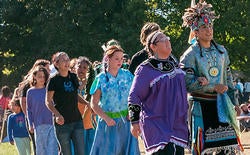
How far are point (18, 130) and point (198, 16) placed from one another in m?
6.21

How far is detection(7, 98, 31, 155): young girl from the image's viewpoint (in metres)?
12.9

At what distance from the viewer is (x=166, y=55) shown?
6746 mm

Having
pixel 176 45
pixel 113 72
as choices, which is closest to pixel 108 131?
pixel 113 72

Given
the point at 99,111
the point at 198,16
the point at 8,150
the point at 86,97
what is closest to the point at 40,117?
the point at 86,97

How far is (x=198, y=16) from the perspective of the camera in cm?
767

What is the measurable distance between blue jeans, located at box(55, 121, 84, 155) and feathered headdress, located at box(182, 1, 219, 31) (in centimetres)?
280

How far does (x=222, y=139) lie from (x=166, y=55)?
4.19 feet

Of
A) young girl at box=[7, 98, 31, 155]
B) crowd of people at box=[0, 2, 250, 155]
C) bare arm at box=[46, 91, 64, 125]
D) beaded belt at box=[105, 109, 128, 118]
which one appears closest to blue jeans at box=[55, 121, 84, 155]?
crowd of people at box=[0, 2, 250, 155]

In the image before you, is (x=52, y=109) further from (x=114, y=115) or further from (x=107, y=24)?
(x=107, y=24)

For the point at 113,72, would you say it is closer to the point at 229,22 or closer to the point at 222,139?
the point at 222,139

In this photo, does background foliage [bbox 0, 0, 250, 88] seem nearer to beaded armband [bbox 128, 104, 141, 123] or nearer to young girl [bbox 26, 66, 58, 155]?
young girl [bbox 26, 66, 58, 155]

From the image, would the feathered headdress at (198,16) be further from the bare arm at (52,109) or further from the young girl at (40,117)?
the young girl at (40,117)

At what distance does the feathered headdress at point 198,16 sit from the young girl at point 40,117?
394 centimetres

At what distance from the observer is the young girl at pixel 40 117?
11.0m
